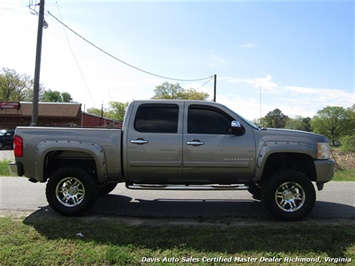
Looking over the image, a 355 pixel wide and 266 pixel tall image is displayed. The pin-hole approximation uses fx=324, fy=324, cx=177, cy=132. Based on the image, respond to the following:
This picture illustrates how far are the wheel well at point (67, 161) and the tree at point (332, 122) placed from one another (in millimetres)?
84097

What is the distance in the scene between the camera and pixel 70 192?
18.8ft

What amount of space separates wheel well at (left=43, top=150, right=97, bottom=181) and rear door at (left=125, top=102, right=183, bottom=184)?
0.80m

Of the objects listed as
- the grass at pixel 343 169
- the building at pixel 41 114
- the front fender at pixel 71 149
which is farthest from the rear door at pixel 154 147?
the building at pixel 41 114

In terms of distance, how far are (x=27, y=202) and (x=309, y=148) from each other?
225 inches

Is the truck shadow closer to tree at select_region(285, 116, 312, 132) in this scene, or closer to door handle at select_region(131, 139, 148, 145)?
door handle at select_region(131, 139, 148, 145)

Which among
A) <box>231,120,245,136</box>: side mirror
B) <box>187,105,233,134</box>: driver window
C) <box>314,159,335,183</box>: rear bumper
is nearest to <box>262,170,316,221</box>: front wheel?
<box>314,159,335,183</box>: rear bumper

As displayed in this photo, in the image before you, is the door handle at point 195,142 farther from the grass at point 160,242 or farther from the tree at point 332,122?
the tree at point 332,122

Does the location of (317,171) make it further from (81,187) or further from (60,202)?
(60,202)

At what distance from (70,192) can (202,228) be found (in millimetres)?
2427

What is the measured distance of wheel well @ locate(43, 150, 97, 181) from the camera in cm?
582

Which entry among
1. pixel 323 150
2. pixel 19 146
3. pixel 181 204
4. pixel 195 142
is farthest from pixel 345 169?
pixel 19 146

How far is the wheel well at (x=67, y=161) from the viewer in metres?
5.82

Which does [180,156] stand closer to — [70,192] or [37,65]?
[70,192]

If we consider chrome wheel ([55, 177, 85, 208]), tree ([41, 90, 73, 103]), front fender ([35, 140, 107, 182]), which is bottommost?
chrome wheel ([55, 177, 85, 208])
